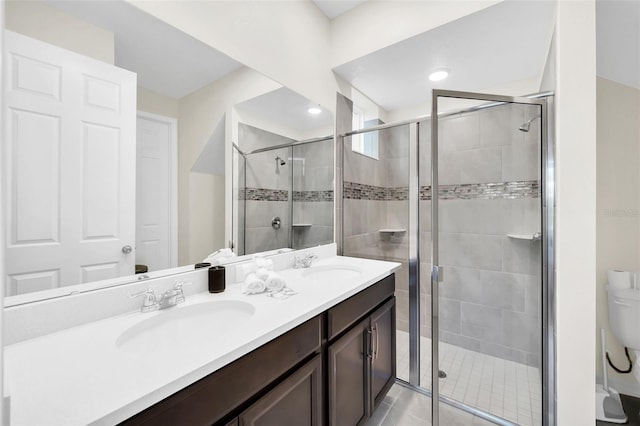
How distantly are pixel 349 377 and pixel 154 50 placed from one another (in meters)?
1.68

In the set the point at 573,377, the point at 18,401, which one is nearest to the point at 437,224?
the point at 573,377

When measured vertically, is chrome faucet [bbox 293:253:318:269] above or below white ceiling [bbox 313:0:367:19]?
below

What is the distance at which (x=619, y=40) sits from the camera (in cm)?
152

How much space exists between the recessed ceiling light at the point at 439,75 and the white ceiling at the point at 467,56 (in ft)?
0.11

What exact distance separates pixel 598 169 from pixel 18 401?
2.83 m

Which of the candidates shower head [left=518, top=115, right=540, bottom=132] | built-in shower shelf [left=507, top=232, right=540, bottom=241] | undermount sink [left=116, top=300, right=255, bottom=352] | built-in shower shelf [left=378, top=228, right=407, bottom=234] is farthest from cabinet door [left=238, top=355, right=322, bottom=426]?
shower head [left=518, top=115, right=540, bottom=132]

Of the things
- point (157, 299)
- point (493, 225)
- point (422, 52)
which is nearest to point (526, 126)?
point (493, 225)

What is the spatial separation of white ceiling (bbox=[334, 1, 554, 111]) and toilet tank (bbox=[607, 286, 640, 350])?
5.31ft

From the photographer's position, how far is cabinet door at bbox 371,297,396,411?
1463 millimetres

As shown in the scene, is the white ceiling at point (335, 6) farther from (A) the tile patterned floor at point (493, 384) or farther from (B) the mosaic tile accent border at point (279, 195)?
(A) the tile patterned floor at point (493, 384)

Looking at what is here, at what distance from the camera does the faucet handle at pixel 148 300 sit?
3.21 feet

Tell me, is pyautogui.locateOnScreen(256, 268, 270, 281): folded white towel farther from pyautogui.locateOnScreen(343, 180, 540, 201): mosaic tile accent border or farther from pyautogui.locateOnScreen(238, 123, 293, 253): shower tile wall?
pyautogui.locateOnScreen(343, 180, 540, 201): mosaic tile accent border

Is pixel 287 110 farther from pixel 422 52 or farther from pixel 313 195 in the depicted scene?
pixel 422 52

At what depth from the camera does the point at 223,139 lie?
1.38 meters
